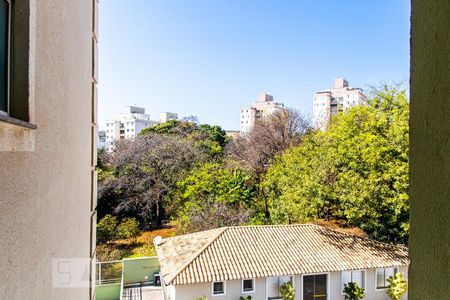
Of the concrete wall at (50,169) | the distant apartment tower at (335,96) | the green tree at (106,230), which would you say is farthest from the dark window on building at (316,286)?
the distant apartment tower at (335,96)

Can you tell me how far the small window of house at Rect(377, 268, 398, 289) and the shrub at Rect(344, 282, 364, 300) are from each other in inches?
44.2

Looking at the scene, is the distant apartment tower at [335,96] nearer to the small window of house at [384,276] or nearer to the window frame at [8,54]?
the small window of house at [384,276]

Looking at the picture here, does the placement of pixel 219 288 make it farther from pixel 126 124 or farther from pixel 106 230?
pixel 126 124

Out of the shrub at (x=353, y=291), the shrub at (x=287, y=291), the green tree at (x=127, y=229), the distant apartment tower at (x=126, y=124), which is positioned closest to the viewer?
the shrub at (x=287, y=291)

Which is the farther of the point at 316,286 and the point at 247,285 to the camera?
the point at 316,286

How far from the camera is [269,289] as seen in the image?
12.1 metres

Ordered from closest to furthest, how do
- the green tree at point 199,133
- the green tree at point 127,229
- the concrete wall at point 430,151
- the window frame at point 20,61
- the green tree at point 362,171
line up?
the concrete wall at point 430,151, the window frame at point 20,61, the green tree at point 362,171, the green tree at point 127,229, the green tree at point 199,133

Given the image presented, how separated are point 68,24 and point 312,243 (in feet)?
43.6

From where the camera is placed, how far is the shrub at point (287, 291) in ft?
38.1

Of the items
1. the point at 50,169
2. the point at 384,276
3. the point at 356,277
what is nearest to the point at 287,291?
the point at 356,277

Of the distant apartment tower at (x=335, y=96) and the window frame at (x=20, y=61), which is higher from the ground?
the distant apartment tower at (x=335, y=96)

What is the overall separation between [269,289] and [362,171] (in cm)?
650

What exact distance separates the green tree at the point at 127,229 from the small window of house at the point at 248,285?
31.5 ft

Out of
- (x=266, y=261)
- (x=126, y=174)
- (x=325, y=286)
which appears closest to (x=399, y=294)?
(x=325, y=286)
